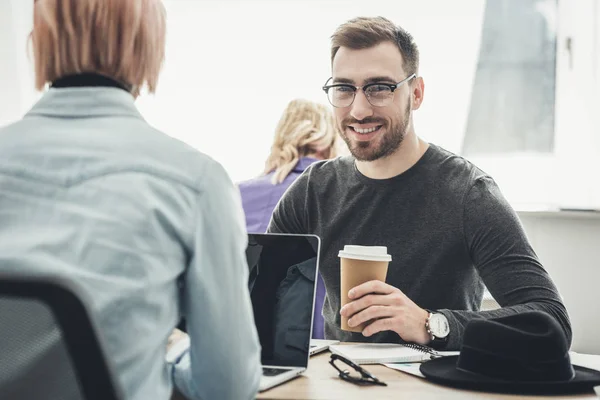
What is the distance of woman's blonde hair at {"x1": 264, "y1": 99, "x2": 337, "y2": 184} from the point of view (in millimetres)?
2869

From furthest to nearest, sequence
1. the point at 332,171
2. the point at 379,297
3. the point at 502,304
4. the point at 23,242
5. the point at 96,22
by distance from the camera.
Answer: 1. the point at 332,171
2. the point at 502,304
3. the point at 379,297
4. the point at 96,22
5. the point at 23,242

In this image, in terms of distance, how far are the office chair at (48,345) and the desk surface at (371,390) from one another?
1.55 feet

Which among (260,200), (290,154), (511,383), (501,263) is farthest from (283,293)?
(290,154)

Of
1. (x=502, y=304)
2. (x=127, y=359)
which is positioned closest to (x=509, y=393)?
(x=502, y=304)

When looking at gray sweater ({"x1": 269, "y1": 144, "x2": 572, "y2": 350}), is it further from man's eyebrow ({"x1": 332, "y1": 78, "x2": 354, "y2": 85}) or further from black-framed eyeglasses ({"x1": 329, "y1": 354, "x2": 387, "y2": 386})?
black-framed eyeglasses ({"x1": 329, "y1": 354, "x2": 387, "y2": 386})

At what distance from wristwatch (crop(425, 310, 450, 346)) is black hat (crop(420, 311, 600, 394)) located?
0.20 m

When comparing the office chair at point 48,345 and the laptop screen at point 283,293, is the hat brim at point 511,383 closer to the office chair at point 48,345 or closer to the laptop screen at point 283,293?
the laptop screen at point 283,293

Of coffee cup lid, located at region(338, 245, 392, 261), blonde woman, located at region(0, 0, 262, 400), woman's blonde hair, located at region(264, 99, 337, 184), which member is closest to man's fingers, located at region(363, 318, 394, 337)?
coffee cup lid, located at region(338, 245, 392, 261)

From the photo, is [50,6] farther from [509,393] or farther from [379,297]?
[509,393]

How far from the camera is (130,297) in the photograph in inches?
31.4

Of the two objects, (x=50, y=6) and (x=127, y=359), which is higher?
(x=50, y=6)

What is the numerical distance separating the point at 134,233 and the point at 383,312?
0.67 metres

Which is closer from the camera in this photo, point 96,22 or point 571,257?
point 96,22

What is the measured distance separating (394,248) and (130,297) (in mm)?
1054
